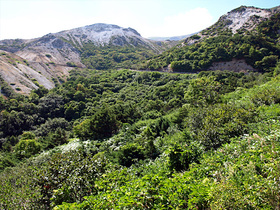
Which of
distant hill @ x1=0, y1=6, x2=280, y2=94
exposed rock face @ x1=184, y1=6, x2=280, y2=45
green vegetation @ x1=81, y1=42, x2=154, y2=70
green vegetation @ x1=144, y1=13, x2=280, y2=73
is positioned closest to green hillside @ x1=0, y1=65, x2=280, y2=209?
green vegetation @ x1=144, y1=13, x2=280, y2=73

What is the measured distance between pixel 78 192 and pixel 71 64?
4417 inches

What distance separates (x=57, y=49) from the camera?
11475cm

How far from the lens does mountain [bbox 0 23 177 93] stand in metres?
70.9

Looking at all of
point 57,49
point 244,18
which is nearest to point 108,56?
point 57,49

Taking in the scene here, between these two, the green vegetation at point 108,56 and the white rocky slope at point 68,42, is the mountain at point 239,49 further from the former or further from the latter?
the white rocky slope at point 68,42

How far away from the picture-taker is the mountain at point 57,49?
7088 centimetres

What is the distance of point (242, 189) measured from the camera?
341 cm

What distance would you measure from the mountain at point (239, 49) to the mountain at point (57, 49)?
2171 inches

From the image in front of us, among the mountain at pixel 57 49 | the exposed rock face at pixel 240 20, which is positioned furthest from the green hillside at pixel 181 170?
the mountain at pixel 57 49

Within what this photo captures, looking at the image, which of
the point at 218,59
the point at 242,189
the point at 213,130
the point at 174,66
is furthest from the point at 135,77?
the point at 242,189

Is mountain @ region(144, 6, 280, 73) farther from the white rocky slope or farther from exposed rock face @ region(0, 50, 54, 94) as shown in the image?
the white rocky slope

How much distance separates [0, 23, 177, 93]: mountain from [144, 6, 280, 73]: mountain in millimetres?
55149

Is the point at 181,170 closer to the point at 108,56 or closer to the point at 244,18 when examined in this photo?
the point at 244,18

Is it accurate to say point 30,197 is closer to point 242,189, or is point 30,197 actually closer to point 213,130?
point 242,189
